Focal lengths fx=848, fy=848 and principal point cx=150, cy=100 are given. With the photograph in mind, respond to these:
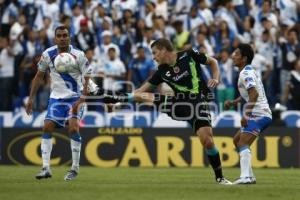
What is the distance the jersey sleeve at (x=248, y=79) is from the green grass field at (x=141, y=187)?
5.41 ft

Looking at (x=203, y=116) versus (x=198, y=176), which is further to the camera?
(x=198, y=176)

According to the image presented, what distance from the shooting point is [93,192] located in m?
12.5

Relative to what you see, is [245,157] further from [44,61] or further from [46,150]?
[44,61]

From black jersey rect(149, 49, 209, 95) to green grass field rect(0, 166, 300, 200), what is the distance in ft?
5.33

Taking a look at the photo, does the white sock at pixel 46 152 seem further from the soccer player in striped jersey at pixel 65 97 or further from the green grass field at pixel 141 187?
the green grass field at pixel 141 187

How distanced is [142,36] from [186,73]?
1066cm

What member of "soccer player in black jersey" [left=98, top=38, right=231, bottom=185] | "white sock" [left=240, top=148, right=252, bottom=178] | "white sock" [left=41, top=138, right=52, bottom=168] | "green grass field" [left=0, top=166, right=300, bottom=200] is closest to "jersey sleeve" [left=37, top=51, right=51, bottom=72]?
"white sock" [left=41, top=138, right=52, bottom=168]

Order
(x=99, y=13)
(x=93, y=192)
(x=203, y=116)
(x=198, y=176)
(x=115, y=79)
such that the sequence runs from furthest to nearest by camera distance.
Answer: (x=99, y=13) < (x=115, y=79) < (x=198, y=176) < (x=203, y=116) < (x=93, y=192)

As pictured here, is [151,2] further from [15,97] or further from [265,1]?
[15,97]

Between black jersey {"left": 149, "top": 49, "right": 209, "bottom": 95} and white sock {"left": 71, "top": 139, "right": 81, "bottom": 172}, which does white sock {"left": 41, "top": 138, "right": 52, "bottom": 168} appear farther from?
black jersey {"left": 149, "top": 49, "right": 209, "bottom": 95}

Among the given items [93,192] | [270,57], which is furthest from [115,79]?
[93,192]

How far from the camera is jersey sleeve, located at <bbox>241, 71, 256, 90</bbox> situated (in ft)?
45.6

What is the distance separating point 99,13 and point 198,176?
9.65 metres

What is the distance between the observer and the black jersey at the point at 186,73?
14.3 metres
